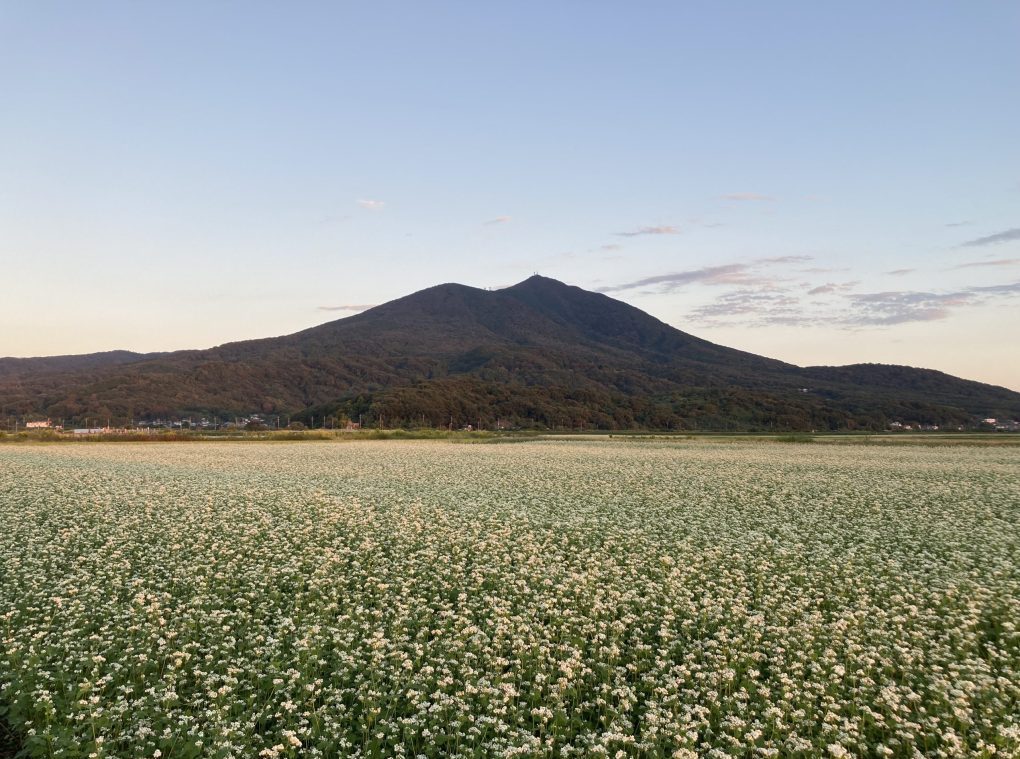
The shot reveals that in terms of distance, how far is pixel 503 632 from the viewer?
38.3 feet

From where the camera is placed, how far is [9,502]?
27.0 metres

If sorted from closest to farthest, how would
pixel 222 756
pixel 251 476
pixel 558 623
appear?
pixel 222 756 < pixel 558 623 < pixel 251 476

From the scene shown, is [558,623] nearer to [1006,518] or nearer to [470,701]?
[470,701]

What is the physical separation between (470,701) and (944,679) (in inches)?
286

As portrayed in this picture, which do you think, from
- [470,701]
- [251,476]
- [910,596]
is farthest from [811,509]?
[251,476]

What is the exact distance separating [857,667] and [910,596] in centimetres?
451

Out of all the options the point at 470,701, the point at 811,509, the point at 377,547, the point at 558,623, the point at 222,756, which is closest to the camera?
the point at 222,756

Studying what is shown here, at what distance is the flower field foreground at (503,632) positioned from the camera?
345 inches

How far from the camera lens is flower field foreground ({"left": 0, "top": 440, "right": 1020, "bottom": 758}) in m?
8.76

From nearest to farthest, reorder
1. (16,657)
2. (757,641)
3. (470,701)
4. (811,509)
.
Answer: (470,701) < (16,657) < (757,641) < (811,509)

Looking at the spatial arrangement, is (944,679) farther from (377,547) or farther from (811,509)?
(811,509)

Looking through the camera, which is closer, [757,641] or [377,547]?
[757,641]

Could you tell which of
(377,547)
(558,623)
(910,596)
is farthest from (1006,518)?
(377,547)

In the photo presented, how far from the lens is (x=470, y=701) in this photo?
949 cm
